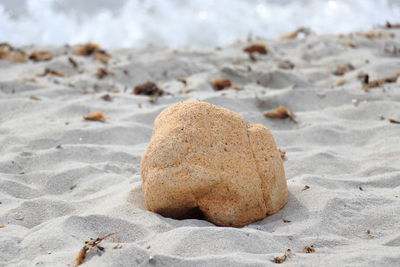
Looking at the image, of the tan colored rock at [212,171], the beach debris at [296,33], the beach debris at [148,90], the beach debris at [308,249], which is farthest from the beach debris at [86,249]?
the beach debris at [296,33]

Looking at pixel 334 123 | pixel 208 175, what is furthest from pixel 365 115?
pixel 208 175

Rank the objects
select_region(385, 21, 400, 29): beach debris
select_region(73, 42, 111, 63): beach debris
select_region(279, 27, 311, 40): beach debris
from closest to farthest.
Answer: select_region(73, 42, 111, 63): beach debris < select_region(279, 27, 311, 40): beach debris < select_region(385, 21, 400, 29): beach debris

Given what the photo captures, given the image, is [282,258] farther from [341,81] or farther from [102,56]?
[102,56]

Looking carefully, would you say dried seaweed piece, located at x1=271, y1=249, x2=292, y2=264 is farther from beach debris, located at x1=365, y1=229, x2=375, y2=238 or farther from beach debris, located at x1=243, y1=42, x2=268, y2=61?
beach debris, located at x1=243, y1=42, x2=268, y2=61

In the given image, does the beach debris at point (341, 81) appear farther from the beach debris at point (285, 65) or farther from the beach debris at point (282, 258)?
the beach debris at point (282, 258)

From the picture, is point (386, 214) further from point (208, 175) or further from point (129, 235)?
point (129, 235)

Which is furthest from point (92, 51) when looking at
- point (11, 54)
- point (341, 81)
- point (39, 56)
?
point (341, 81)

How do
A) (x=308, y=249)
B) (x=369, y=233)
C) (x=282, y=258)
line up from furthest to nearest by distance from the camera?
(x=369, y=233) < (x=308, y=249) < (x=282, y=258)

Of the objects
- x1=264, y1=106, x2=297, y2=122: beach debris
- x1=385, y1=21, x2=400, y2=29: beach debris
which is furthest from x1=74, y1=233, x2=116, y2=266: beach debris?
x1=385, y1=21, x2=400, y2=29: beach debris
